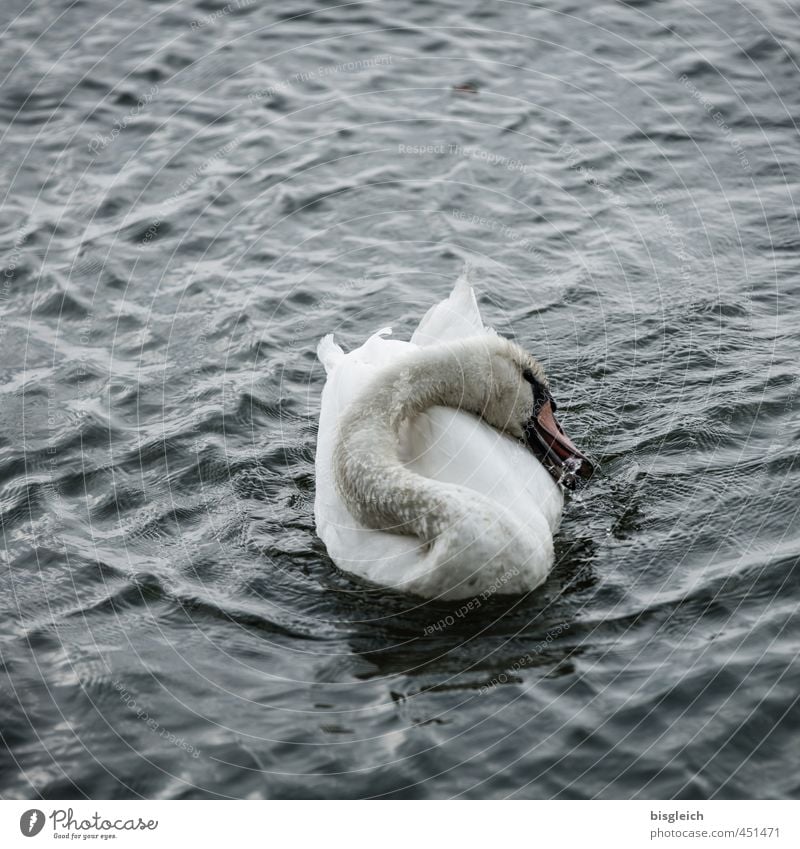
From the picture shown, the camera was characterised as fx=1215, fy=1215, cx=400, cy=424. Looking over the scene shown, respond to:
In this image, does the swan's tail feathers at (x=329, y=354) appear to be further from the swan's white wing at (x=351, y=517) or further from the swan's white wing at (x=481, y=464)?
the swan's white wing at (x=481, y=464)

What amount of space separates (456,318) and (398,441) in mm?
1138

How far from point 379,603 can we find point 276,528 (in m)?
1.26

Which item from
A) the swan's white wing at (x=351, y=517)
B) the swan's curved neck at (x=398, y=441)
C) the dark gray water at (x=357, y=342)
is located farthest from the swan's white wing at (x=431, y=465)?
the dark gray water at (x=357, y=342)

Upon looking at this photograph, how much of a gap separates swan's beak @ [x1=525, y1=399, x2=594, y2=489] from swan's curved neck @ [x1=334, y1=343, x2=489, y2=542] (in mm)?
442

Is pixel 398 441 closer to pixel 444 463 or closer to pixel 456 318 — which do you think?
pixel 444 463

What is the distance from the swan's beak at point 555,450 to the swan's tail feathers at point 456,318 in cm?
80

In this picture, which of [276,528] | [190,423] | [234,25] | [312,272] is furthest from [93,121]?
[276,528]

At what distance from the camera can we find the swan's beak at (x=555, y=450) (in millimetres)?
8602

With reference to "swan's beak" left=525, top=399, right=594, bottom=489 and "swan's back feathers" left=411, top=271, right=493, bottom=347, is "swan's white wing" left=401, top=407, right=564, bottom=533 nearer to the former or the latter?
"swan's beak" left=525, top=399, right=594, bottom=489

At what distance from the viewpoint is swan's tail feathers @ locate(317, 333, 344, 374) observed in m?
9.44

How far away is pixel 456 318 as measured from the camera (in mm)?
8938

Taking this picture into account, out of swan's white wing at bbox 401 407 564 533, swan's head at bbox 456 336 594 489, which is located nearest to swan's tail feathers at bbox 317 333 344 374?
swan's white wing at bbox 401 407 564 533

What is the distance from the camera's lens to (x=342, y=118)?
14.2 metres

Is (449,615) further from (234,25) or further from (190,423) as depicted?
(234,25)
